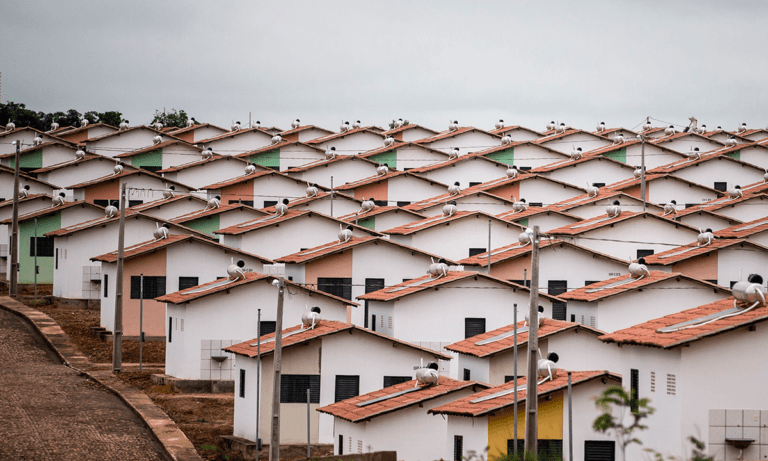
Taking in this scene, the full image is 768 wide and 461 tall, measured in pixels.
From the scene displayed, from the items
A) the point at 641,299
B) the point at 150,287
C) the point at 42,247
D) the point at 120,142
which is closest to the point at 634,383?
the point at 641,299

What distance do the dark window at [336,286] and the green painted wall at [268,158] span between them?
3873cm

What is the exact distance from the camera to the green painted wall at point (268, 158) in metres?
88.4

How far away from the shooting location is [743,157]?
279 feet

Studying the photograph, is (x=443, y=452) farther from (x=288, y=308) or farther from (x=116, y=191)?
(x=116, y=191)

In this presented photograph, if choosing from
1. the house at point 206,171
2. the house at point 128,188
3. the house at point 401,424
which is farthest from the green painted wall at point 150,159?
the house at point 401,424

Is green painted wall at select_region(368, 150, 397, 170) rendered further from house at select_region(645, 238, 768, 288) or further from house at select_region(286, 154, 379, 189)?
house at select_region(645, 238, 768, 288)

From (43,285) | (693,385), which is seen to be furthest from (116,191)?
(693,385)

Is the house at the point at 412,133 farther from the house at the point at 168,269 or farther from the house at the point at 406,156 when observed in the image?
the house at the point at 168,269

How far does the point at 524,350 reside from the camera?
119 ft

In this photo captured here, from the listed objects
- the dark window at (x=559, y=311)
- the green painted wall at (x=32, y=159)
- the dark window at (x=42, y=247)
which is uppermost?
the green painted wall at (x=32, y=159)

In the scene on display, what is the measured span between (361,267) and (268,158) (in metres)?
39.7

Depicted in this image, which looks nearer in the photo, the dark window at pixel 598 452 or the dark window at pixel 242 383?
the dark window at pixel 598 452

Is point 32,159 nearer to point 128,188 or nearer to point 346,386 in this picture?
point 128,188

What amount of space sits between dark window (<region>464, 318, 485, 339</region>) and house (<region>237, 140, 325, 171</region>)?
150ft
